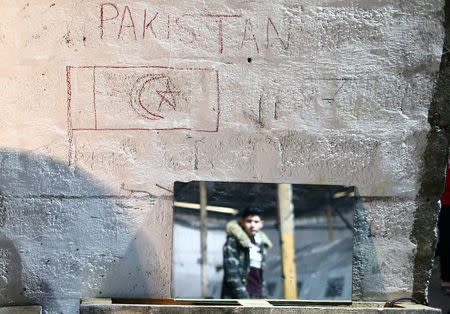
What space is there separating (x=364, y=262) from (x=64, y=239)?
185 centimetres

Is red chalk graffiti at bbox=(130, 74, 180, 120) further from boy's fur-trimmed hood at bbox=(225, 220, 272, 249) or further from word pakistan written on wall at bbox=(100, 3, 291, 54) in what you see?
boy's fur-trimmed hood at bbox=(225, 220, 272, 249)

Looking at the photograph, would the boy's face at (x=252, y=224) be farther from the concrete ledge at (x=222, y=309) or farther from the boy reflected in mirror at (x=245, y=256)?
the concrete ledge at (x=222, y=309)

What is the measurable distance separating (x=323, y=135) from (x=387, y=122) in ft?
1.34

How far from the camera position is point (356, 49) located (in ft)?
12.7

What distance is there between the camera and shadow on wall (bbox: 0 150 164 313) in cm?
377

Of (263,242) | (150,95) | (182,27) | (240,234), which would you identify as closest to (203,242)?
(240,234)

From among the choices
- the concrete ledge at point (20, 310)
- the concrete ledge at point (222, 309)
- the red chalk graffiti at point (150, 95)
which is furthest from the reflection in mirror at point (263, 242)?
the concrete ledge at point (20, 310)

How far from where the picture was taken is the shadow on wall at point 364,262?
3930 mm

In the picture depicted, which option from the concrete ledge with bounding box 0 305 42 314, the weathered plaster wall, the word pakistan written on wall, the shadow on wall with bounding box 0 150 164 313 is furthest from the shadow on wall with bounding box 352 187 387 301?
the concrete ledge with bounding box 0 305 42 314

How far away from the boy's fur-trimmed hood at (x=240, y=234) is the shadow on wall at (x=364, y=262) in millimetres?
565

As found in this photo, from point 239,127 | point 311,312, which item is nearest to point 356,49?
point 239,127

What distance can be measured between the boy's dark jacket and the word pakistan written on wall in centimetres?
110

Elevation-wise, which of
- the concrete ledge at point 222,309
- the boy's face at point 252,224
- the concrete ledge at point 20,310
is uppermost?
the boy's face at point 252,224

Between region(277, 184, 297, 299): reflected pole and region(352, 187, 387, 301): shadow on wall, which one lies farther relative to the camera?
region(352, 187, 387, 301): shadow on wall
